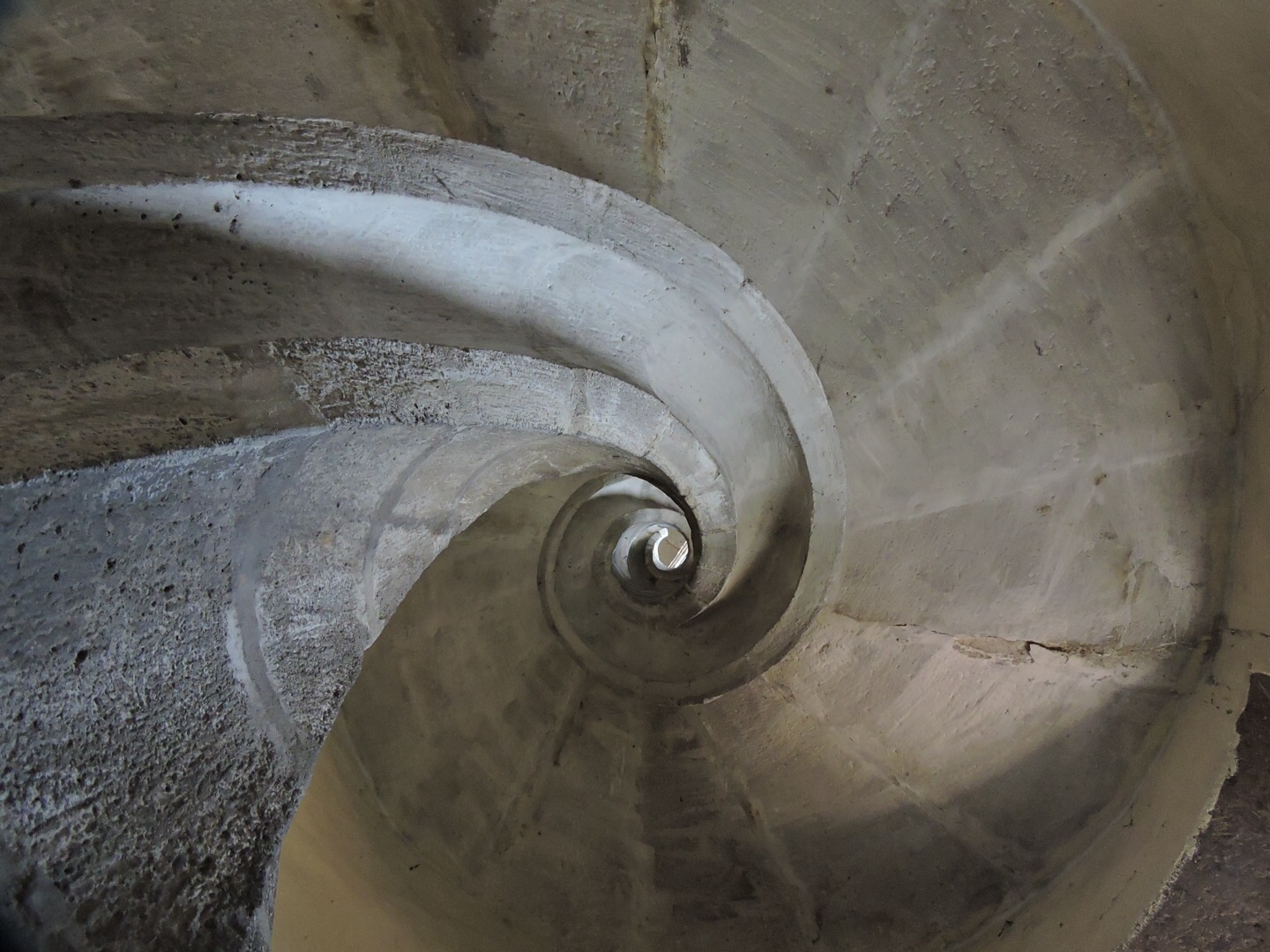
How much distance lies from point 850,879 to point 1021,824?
68 centimetres

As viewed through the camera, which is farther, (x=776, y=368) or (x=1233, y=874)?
(x=776, y=368)

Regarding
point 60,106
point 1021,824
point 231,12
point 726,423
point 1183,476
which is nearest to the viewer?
point 60,106

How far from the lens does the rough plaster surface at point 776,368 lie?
1.74m

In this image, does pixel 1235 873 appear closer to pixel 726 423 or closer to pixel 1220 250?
pixel 1220 250

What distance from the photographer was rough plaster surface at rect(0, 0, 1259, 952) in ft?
5.72

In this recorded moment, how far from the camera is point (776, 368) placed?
8.63ft

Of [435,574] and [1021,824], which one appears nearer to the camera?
[1021,824]

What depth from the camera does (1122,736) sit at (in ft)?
8.29

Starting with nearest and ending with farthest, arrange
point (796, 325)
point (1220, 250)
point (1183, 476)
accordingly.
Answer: point (1220, 250)
point (1183, 476)
point (796, 325)

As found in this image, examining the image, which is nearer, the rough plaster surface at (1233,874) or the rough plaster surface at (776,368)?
the rough plaster surface at (776,368)

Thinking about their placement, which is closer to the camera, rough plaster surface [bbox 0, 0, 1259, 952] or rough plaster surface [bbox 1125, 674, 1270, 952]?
rough plaster surface [bbox 0, 0, 1259, 952]

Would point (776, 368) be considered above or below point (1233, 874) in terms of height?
above

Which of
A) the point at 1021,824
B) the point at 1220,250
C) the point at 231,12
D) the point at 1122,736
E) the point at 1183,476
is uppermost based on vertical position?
the point at 1220,250

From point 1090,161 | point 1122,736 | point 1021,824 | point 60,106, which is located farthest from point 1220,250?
point 60,106
